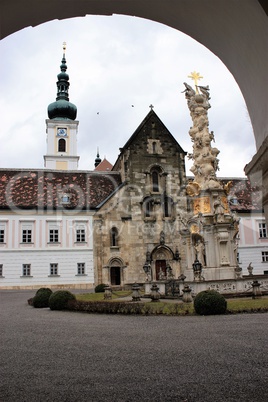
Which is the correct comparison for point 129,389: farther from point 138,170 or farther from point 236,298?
point 138,170

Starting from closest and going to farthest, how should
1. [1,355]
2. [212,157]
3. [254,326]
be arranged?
[1,355]
[254,326]
[212,157]

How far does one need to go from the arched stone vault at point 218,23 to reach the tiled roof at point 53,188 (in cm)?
3569

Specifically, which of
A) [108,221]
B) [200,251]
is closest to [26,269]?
[108,221]

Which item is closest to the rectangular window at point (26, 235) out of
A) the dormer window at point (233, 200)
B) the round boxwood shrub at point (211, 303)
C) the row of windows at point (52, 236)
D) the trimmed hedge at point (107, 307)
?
the row of windows at point (52, 236)

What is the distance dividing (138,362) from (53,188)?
3623 cm

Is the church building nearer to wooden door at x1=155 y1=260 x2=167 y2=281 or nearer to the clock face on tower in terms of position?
wooden door at x1=155 y1=260 x2=167 y2=281

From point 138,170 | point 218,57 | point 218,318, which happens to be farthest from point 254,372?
point 138,170

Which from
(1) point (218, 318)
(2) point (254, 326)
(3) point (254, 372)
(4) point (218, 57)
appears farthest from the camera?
(1) point (218, 318)

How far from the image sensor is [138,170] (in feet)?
136

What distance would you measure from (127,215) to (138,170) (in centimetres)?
525

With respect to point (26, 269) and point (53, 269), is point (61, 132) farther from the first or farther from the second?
point (26, 269)

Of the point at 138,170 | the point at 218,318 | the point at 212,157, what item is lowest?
the point at 218,318

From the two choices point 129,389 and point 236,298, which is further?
point 236,298

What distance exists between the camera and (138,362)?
24.6 ft
